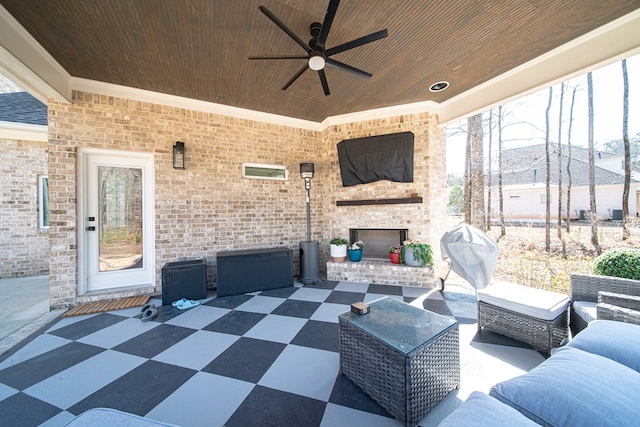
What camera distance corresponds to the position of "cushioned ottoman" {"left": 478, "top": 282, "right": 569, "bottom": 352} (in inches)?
83.4

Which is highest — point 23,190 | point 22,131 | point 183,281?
point 22,131

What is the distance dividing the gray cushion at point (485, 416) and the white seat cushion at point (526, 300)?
1819 mm

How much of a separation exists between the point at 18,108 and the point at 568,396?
922cm

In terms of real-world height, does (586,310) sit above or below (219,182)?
below

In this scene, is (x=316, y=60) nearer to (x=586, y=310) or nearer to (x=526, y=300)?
(x=526, y=300)

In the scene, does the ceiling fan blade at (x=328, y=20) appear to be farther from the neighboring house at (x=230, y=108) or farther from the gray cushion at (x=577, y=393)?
the gray cushion at (x=577, y=393)

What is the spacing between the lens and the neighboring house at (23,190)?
4.84 metres

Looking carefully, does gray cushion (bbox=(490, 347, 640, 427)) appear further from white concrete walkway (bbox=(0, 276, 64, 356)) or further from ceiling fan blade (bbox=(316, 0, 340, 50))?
white concrete walkway (bbox=(0, 276, 64, 356))

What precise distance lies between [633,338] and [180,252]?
5069 millimetres

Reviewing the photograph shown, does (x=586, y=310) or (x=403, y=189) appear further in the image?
(x=403, y=189)

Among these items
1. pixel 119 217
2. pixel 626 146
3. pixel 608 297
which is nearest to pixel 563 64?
pixel 608 297

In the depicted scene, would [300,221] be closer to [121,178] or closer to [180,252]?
[180,252]

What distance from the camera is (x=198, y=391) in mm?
1791

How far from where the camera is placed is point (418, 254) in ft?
13.5
